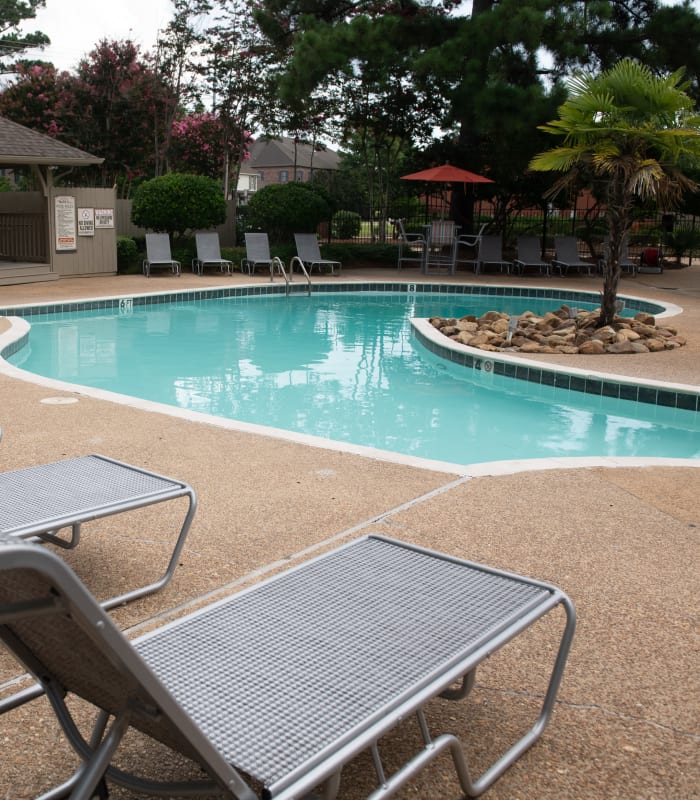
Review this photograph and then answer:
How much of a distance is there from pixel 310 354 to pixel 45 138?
867 centimetres

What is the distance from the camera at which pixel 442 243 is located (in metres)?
19.2

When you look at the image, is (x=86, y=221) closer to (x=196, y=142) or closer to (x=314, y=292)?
(x=314, y=292)

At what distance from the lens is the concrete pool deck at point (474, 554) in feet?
6.91

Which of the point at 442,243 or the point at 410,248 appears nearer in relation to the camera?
the point at 442,243

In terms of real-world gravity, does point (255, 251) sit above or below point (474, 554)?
above

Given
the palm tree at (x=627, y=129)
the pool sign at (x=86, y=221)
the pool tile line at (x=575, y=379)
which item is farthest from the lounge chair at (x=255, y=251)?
the palm tree at (x=627, y=129)

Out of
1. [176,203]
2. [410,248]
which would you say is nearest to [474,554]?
[176,203]

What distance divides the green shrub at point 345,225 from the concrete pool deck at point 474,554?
671 inches

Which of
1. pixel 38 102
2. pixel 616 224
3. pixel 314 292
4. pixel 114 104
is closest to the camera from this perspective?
pixel 616 224

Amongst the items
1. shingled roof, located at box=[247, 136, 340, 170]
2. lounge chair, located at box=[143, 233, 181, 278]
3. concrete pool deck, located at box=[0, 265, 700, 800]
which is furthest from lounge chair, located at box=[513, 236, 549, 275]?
shingled roof, located at box=[247, 136, 340, 170]

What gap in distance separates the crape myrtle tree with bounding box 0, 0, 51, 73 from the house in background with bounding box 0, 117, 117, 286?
1967 centimetres

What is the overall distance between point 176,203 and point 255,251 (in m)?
1.80

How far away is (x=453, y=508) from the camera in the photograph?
3.91 m

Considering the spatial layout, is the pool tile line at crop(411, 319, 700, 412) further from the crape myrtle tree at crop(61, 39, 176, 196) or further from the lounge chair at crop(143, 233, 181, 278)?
the crape myrtle tree at crop(61, 39, 176, 196)
